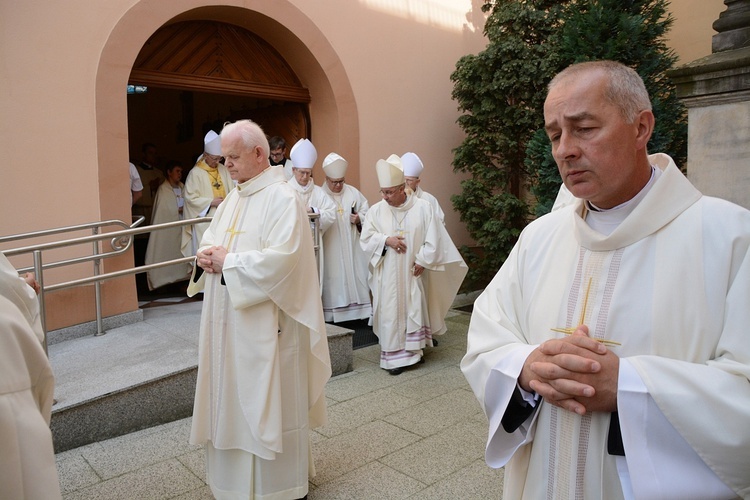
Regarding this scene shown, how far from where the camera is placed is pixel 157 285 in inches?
285

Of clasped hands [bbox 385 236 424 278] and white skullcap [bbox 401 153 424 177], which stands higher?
white skullcap [bbox 401 153 424 177]

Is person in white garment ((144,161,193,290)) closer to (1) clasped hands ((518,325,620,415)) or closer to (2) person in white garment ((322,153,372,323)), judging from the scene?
(2) person in white garment ((322,153,372,323))

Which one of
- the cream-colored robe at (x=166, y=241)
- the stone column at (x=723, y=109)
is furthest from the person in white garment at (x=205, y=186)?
the stone column at (x=723, y=109)

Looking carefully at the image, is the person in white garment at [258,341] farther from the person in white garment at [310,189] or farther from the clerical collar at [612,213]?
the person in white garment at [310,189]

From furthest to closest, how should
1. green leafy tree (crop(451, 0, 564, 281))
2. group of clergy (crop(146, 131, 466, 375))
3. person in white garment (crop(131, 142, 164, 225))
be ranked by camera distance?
person in white garment (crop(131, 142, 164, 225))
green leafy tree (crop(451, 0, 564, 281))
group of clergy (crop(146, 131, 466, 375))

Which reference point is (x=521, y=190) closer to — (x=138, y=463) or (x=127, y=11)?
(x=127, y=11)

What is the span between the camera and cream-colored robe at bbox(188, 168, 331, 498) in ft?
10.7

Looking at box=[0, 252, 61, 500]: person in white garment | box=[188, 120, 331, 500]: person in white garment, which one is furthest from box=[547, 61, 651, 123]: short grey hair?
box=[188, 120, 331, 500]: person in white garment

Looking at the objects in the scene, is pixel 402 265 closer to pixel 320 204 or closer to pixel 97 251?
pixel 320 204

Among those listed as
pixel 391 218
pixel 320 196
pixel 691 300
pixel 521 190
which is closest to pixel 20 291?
pixel 691 300

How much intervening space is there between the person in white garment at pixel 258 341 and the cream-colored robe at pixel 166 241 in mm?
4161

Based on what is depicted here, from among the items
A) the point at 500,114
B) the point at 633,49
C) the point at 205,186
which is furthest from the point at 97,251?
the point at 633,49

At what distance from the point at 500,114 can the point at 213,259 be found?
584 cm

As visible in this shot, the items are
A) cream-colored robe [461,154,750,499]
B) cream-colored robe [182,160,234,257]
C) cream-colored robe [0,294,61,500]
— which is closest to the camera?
cream-colored robe [0,294,61,500]
